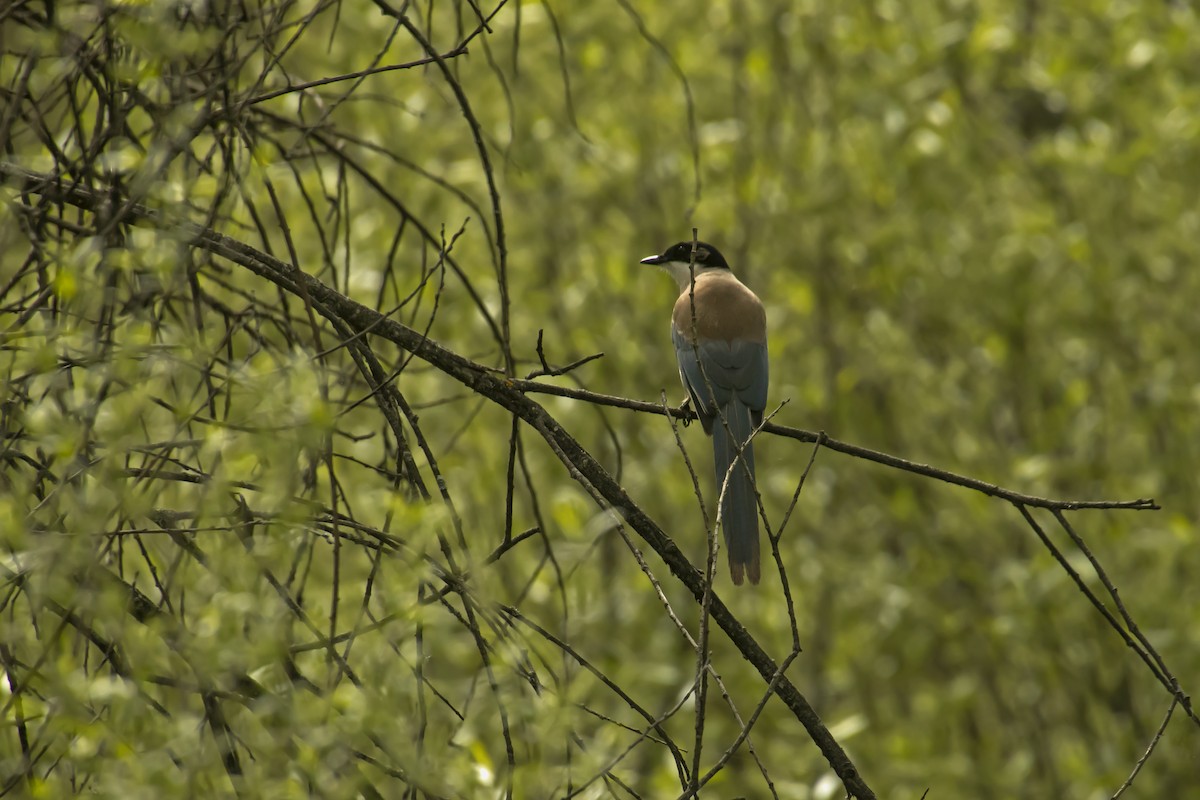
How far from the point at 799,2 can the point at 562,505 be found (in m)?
3.51

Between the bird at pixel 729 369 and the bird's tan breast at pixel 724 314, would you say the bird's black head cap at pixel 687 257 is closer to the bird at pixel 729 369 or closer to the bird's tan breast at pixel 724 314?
the bird at pixel 729 369

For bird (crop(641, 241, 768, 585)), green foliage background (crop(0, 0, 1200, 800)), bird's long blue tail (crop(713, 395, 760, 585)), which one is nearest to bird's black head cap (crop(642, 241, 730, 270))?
bird (crop(641, 241, 768, 585))

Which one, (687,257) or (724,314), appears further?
(687,257)

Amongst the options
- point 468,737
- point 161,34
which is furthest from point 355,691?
point 468,737

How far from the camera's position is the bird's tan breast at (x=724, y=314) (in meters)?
5.40

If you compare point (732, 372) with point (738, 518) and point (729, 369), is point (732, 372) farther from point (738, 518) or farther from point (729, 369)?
point (738, 518)

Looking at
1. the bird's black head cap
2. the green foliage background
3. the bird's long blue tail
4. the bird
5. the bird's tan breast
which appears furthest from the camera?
the green foliage background

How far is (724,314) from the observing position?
5.52 m

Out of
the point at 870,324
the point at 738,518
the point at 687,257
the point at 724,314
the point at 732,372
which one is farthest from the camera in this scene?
the point at 870,324

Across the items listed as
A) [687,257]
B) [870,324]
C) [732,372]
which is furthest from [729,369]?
[870,324]

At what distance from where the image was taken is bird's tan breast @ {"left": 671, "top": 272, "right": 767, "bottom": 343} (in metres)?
5.40

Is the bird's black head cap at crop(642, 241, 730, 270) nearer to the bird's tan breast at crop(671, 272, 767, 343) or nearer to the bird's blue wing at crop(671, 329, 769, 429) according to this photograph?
the bird's tan breast at crop(671, 272, 767, 343)

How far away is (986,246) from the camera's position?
25.9 feet

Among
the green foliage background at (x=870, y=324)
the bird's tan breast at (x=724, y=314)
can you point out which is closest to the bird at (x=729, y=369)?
the bird's tan breast at (x=724, y=314)
